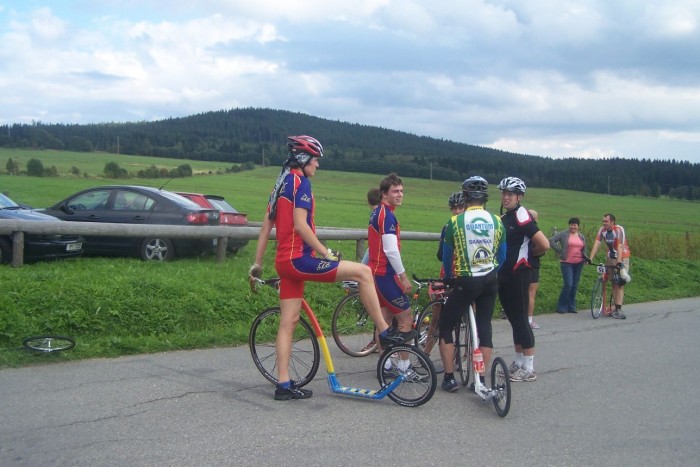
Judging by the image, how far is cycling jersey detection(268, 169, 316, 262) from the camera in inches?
214

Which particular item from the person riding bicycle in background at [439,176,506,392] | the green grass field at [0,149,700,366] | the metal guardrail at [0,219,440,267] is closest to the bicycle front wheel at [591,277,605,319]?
the green grass field at [0,149,700,366]

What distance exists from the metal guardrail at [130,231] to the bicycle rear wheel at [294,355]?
169 inches

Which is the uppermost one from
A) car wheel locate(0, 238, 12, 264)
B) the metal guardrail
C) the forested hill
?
the forested hill

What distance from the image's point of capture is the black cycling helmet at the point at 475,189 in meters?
5.84

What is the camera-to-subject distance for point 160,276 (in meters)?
9.26

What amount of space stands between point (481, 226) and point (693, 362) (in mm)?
3964

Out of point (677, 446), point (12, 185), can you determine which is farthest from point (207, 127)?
point (677, 446)

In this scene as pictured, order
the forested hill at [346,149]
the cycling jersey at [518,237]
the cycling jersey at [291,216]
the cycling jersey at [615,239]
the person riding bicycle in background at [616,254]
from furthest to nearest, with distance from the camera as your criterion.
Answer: the forested hill at [346,149]
the cycling jersey at [615,239]
the person riding bicycle in background at [616,254]
the cycling jersey at [518,237]
the cycling jersey at [291,216]

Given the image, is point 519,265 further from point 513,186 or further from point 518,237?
point 513,186

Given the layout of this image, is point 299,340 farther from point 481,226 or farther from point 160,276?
point 160,276

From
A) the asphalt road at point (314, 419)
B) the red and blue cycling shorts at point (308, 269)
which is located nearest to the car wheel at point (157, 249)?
the asphalt road at point (314, 419)

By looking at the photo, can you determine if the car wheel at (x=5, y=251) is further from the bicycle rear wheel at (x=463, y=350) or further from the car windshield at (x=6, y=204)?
the bicycle rear wheel at (x=463, y=350)

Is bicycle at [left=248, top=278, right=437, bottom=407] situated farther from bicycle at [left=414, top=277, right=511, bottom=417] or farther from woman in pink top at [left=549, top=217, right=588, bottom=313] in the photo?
woman in pink top at [left=549, top=217, right=588, bottom=313]

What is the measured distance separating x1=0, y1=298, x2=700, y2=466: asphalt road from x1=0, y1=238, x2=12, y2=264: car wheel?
377cm
